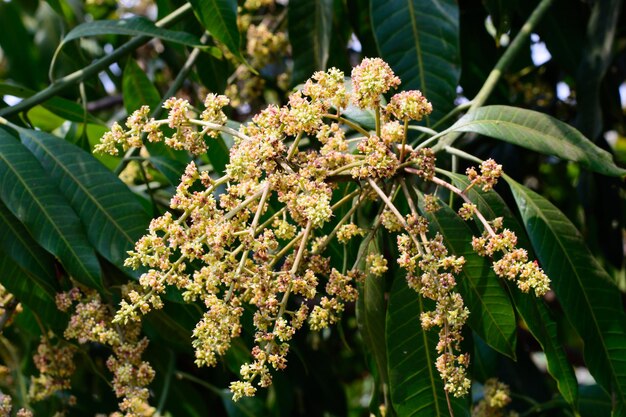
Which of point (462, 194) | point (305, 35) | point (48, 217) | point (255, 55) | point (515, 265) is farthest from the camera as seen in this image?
point (255, 55)

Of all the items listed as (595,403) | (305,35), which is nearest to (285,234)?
(305,35)

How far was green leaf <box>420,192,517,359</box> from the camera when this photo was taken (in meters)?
1.41

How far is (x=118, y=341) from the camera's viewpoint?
1.47 m

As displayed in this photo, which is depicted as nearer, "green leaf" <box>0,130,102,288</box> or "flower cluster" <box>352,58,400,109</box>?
"flower cluster" <box>352,58,400,109</box>

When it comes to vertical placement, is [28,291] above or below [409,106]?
below

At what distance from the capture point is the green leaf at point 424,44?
1861 mm

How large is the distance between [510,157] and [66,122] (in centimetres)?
120

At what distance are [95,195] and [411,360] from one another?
614 mm

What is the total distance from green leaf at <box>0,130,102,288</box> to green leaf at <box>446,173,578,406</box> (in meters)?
0.61

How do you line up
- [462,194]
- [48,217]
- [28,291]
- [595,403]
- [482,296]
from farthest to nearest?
1. [595,403]
2. [28,291]
3. [48,217]
4. [482,296]
5. [462,194]

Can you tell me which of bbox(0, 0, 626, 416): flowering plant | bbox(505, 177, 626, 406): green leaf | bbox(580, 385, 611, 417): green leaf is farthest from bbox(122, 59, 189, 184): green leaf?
bbox(580, 385, 611, 417): green leaf

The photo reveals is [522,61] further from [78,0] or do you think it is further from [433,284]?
[433,284]

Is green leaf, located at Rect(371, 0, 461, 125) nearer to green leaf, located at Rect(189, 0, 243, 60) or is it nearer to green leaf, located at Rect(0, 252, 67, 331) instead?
green leaf, located at Rect(189, 0, 243, 60)

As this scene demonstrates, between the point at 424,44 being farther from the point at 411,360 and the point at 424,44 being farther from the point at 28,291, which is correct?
the point at 28,291
